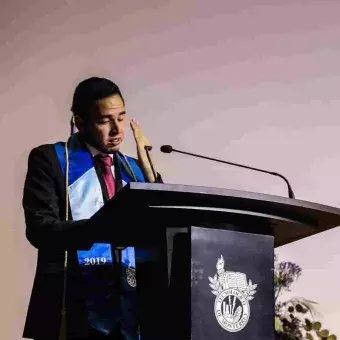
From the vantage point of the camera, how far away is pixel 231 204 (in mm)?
1776

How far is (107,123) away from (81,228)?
512mm

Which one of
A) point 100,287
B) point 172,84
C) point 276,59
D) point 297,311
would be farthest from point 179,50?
point 100,287

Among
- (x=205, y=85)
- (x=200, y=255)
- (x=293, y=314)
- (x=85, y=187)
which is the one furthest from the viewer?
(x=205, y=85)

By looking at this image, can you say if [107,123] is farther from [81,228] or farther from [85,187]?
[81,228]

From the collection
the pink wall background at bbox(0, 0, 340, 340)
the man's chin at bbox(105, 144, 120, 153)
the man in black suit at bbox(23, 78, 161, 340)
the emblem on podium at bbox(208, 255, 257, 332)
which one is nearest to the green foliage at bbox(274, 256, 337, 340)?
the pink wall background at bbox(0, 0, 340, 340)

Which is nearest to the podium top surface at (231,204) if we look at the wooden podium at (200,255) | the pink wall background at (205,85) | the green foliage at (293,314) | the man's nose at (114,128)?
the wooden podium at (200,255)

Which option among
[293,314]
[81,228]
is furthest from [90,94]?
[293,314]

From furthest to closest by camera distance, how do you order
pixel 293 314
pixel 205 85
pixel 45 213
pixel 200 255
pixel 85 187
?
1. pixel 205 85
2. pixel 293 314
3. pixel 85 187
4. pixel 45 213
5. pixel 200 255

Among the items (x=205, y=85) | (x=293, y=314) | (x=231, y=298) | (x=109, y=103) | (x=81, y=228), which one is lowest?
(x=231, y=298)

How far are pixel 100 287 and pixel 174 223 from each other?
0.38 metres

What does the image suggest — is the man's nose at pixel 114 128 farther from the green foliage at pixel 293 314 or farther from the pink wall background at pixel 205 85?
the green foliage at pixel 293 314

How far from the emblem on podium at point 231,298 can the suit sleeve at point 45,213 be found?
32 centimetres

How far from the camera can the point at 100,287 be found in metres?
2.04

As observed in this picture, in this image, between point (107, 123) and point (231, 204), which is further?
point (107, 123)
